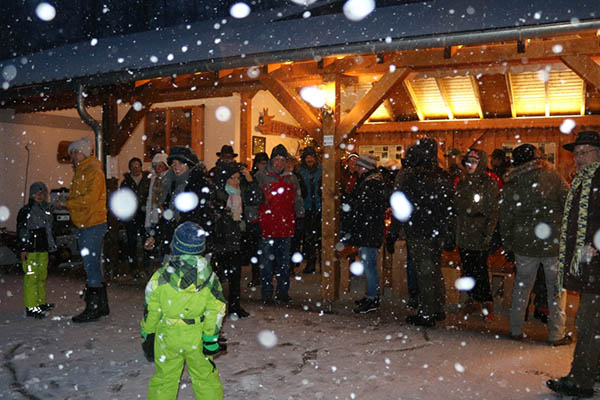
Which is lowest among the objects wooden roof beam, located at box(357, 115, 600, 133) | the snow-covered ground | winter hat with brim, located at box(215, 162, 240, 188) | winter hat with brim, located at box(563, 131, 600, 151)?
the snow-covered ground

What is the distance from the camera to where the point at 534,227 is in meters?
5.10

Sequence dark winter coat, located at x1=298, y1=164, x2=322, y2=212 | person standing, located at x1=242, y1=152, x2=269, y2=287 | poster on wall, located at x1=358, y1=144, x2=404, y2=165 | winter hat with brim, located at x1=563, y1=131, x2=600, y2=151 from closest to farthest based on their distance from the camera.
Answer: winter hat with brim, located at x1=563, y1=131, x2=600, y2=151
person standing, located at x1=242, y1=152, x2=269, y2=287
dark winter coat, located at x1=298, y1=164, x2=322, y2=212
poster on wall, located at x1=358, y1=144, x2=404, y2=165

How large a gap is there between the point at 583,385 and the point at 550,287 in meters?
1.38

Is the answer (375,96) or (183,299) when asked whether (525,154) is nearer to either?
(375,96)

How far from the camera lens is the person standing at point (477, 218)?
19.4 ft

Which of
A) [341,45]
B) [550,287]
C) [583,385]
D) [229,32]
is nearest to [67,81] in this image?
[229,32]

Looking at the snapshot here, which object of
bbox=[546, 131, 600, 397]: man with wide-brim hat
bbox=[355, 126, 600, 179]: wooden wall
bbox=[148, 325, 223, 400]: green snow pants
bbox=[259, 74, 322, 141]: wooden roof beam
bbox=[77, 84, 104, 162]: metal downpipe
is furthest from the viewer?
bbox=[355, 126, 600, 179]: wooden wall

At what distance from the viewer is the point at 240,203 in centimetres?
604

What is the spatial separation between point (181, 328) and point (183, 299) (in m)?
0.18

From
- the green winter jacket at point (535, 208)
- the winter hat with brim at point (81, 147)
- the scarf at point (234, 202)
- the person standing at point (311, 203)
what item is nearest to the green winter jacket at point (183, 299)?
the scarf at point (234, 202)

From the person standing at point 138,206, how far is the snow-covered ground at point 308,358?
2420mm

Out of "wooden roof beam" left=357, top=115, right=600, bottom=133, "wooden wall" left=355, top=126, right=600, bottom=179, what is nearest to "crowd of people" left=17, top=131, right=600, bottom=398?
"wooden roof beam" left=357, top=115, right=600, bottom=133

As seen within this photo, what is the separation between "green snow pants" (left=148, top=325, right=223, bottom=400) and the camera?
3.13 metres

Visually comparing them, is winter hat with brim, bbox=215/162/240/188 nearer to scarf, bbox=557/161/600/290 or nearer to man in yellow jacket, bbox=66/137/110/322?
man in yellow jacket, bbox=66/137/110/322
